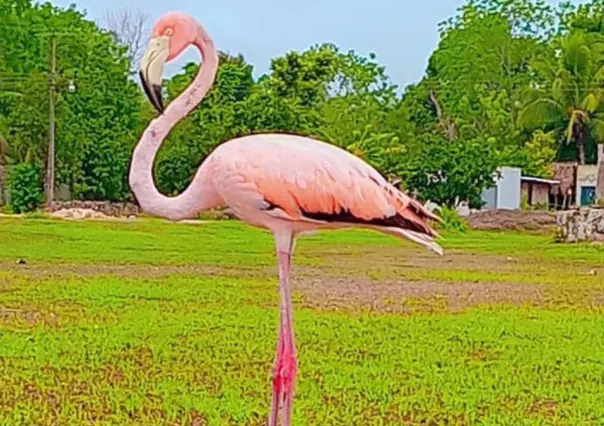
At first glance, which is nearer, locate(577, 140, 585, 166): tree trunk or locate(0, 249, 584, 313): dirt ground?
locate(0, 249, 584, 313): dirt ground

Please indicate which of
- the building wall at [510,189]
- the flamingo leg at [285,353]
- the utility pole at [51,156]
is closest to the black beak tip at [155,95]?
the flamingo leg at [285,353]

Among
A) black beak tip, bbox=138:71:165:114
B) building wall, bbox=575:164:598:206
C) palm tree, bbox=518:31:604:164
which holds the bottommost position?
black beak tip, bbox=138:71:165:114

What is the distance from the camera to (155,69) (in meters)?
4.52

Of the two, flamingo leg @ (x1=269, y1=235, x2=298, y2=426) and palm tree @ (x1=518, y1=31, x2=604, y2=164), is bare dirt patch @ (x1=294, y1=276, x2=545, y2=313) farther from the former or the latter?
palm tree @ (x1=518, y1=31, x2=604, y2=164)

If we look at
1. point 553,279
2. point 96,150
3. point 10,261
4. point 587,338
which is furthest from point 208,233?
point 587,338

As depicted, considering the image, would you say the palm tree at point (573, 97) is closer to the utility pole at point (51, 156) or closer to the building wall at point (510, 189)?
the building wall at point (510, 189)

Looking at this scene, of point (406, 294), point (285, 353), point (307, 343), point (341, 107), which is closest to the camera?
point (285, 353)

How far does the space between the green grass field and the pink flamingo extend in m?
0.96

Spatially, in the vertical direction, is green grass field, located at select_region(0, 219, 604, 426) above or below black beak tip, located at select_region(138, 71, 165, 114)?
below

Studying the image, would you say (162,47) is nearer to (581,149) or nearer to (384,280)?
(384,280)

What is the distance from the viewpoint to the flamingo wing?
439 cm

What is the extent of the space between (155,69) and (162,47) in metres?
0.14

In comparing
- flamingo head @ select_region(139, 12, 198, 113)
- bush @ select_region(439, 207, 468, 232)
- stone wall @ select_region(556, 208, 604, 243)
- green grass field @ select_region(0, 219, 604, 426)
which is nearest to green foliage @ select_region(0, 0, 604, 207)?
bush @ select_region(439, 207, 468, 232)

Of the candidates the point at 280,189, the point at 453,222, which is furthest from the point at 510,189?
the point at 280,189
